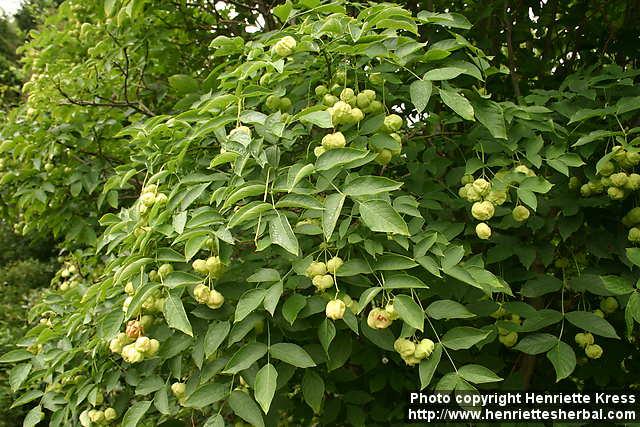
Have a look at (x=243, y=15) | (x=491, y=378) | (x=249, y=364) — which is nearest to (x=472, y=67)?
(x=491, y=378)

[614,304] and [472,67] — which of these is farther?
[614,304]

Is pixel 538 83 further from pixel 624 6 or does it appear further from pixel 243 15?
pixel 243 15

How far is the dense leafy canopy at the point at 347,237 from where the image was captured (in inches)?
56.3

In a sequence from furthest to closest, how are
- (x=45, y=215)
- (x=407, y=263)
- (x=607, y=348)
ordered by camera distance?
(x=45, y=215) < (x=607, y=348) < (x=407, y=263)

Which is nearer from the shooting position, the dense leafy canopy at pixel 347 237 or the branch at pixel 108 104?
the dense leafy canopy at pixel 347 237

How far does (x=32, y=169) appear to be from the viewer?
2.98 meters

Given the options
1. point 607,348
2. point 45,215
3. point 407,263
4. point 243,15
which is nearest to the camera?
point 407,263

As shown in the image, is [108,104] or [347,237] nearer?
[347,237]

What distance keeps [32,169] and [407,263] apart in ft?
8.12

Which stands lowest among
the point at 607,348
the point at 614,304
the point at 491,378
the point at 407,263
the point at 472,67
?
the point at 607,348

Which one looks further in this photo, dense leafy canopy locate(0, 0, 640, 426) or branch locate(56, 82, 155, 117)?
branch locate(56, 82, 155, 117)

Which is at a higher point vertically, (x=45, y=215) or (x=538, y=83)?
(x=538, y=83)

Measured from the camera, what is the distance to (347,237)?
146cm

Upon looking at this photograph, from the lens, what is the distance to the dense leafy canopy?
56.3 inches
